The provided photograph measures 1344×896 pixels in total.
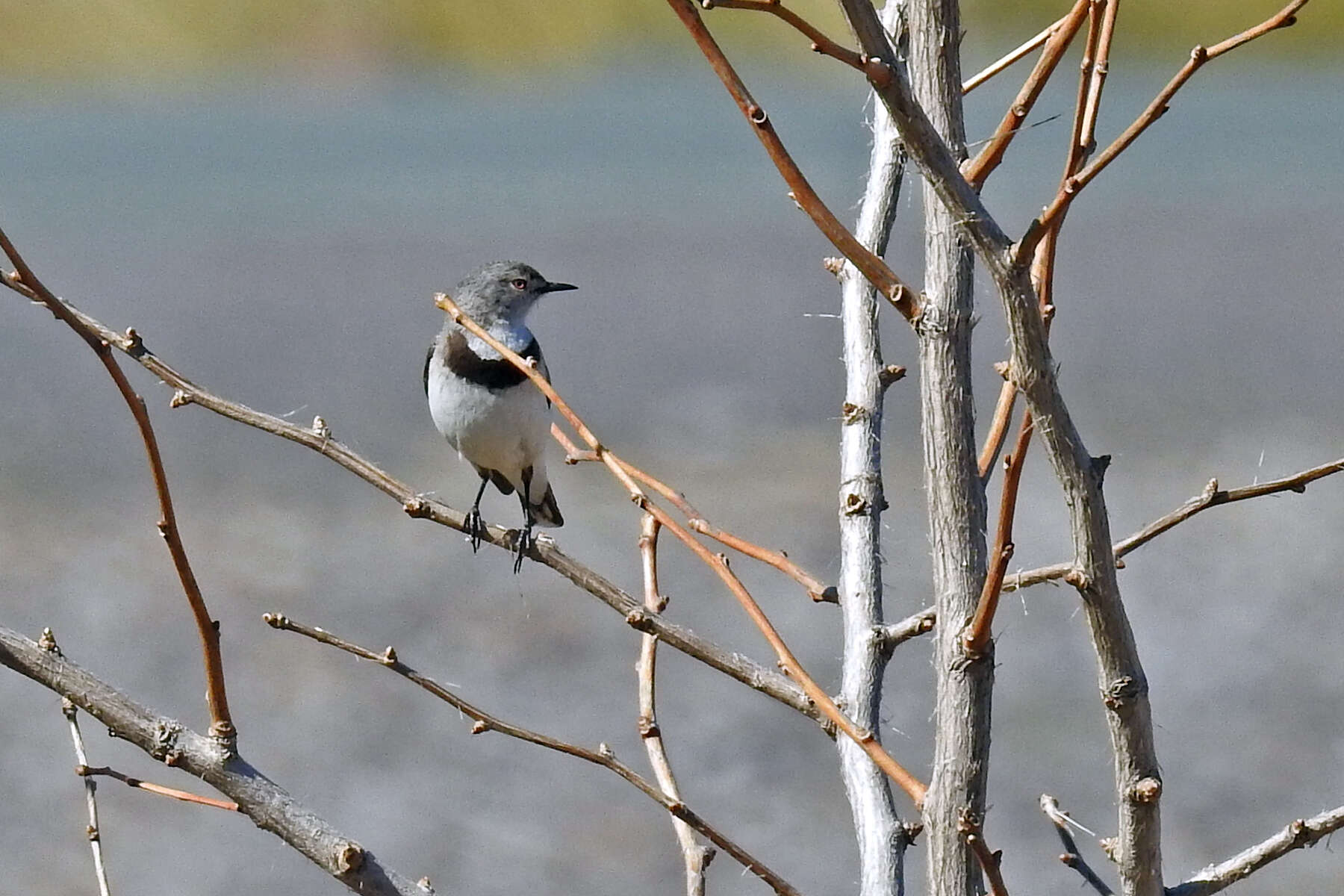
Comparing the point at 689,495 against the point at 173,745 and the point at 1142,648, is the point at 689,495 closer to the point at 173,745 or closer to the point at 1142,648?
the point at 1142,648

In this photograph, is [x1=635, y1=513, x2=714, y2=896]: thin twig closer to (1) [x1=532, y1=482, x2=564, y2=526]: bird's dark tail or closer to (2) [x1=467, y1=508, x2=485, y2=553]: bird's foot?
(2) [x1=467, y1=508, x2=485, y2=553]: bird's foot

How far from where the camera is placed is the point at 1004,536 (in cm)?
123

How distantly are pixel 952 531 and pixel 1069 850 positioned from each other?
555 millimetres

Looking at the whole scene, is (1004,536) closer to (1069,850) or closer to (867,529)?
(1069,850)

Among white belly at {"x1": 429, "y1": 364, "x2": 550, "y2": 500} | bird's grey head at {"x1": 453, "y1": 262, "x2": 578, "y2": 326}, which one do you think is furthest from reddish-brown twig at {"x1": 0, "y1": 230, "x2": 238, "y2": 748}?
bird's grey head at {"x1": 453, "y1": 262, "x2": 578, "y2": 326}

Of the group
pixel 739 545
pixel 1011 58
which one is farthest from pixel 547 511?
pixel 1011 58

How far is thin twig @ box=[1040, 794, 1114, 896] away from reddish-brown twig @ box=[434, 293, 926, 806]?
232 millimetres

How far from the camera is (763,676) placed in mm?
1852

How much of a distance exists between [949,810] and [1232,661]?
6.88m

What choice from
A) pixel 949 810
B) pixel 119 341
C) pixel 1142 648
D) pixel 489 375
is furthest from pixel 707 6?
pixel 1142 648

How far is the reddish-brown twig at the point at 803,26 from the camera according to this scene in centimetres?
115

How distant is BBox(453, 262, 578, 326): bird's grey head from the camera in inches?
203

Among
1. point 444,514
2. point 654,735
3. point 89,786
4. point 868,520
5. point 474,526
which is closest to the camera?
point 89,786

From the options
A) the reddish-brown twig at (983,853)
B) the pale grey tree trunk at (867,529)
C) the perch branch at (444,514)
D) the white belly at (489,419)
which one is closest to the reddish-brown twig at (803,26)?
the pale grey tree trunk at (867,529)
